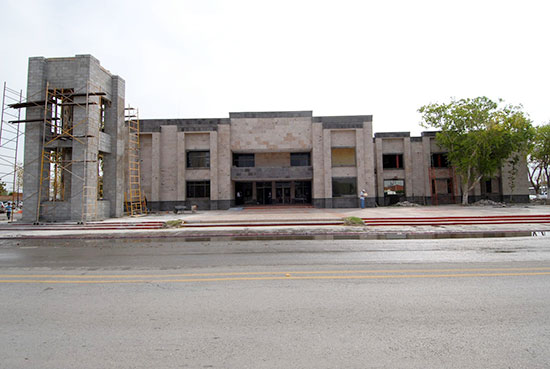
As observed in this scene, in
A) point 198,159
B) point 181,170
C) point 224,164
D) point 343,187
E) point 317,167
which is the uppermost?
point 198,159

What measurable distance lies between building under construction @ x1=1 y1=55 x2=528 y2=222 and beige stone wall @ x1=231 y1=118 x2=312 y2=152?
4.2 inches

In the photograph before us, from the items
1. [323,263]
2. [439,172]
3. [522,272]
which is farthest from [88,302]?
[439,172]

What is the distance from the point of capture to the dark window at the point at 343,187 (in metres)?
30.1

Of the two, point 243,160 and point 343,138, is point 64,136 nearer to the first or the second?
point 243,160

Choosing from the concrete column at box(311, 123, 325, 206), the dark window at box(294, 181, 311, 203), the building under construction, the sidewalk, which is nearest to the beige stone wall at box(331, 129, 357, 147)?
the building under construction

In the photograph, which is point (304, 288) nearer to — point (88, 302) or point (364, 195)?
point (88, 302)

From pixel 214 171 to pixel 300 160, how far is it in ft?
32.4

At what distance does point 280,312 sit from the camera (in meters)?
4.23

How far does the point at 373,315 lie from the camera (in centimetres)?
407

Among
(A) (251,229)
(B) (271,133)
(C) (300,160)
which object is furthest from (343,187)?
(A) (251,229)

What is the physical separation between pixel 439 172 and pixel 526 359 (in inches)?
1383

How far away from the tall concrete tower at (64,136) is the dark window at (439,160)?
1340 inches

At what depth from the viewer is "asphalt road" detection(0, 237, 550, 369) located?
10.1 feet

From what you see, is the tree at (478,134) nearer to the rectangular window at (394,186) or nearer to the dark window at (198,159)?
the rectangular window at (394,186)
